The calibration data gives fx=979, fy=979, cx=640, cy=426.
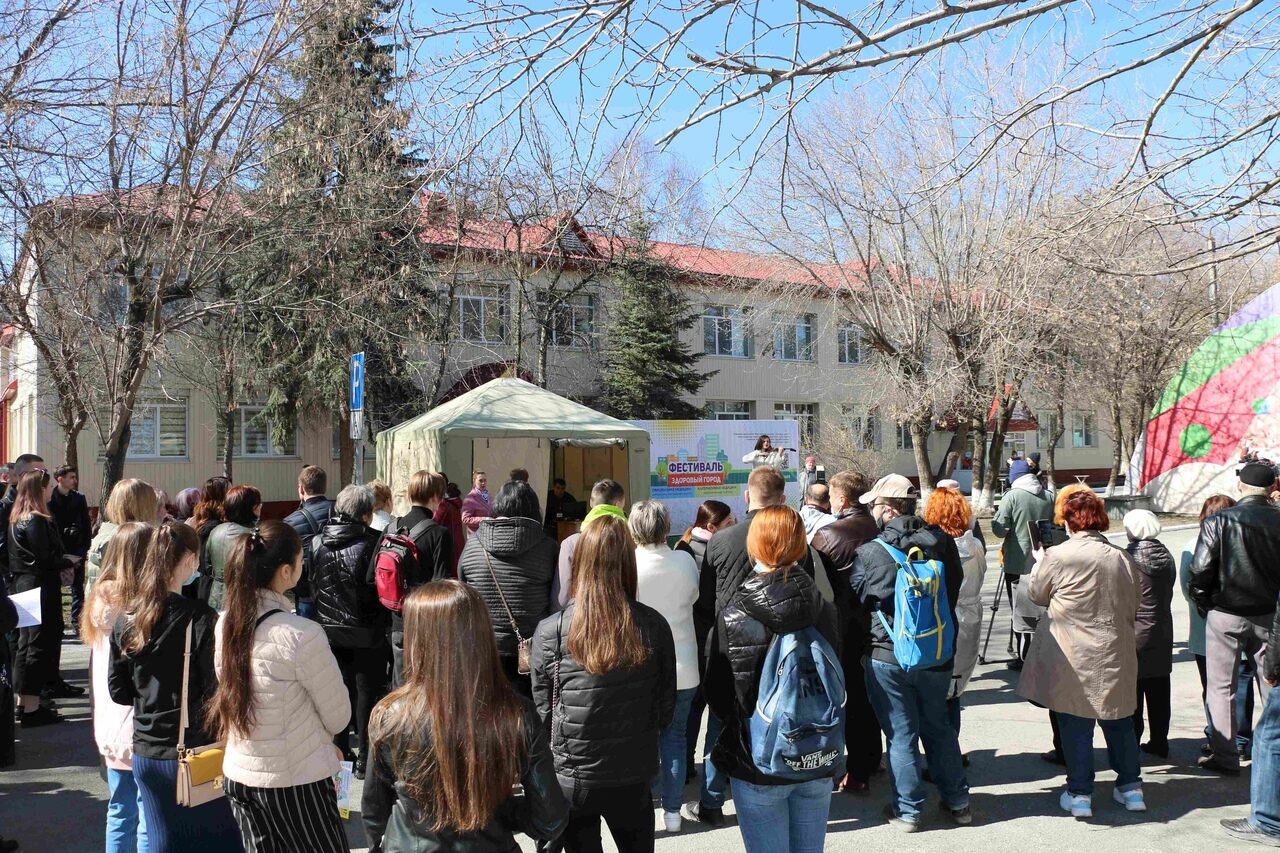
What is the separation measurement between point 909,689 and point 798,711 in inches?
64.7

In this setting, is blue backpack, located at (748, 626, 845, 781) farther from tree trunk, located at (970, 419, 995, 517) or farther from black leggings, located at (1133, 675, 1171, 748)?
tree trunk, located at (970, 419, 995, 517)

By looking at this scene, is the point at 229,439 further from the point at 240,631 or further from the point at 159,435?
the point at 240,631

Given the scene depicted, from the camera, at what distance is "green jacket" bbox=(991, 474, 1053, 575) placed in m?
8.73

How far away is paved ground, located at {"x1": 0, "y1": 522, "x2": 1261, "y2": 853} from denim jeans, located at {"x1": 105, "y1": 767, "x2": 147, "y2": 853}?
1150 millimetres

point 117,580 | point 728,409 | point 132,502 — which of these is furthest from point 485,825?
point 728,409

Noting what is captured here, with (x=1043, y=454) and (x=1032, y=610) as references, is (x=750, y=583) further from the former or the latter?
(x=1043, y=454)

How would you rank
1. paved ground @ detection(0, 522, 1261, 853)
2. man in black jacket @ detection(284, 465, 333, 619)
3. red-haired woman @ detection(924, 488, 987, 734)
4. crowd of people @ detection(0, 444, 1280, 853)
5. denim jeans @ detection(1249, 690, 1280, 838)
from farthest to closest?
man in black jacket @ detection(284, 465, 333, 619)
red-haired woman @ detection(924, 488, 987, 734)
paved ground @ detection(0, 522, 1261, 853)
denim jeans @ detection(1249, 690, 1280, 838)
crowd of people @ detection(0, 444, 1280, 853)

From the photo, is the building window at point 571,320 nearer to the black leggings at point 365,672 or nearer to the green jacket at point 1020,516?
the green jacket at point 1020,516

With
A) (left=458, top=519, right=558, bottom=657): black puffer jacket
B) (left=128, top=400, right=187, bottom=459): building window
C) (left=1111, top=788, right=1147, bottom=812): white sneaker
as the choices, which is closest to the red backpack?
(left=458, top=519, right=558, bottom=657): black puffer jacket

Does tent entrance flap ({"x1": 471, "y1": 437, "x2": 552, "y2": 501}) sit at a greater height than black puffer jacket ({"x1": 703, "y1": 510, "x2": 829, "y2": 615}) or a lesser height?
greater

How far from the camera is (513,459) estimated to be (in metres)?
15.7

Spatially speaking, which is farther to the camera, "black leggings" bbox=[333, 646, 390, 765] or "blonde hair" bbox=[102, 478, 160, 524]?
"black leggings" bbox=[333, 646, 390, 765]

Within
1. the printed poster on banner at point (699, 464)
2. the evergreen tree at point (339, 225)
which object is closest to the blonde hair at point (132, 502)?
the evergreen tree at point (339, 225)

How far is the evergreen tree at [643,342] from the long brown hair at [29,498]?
19916 millimetres
